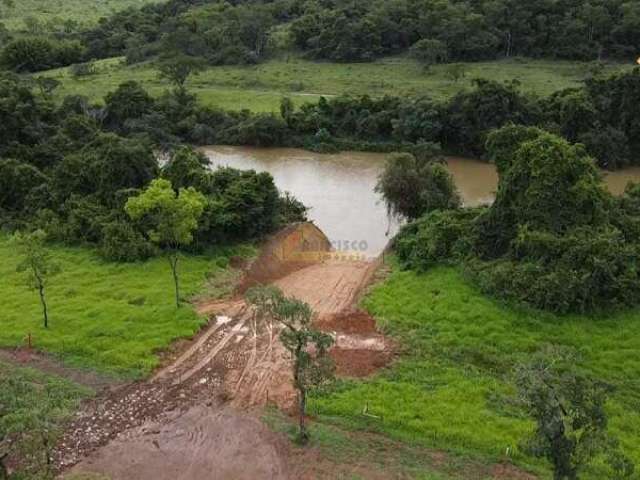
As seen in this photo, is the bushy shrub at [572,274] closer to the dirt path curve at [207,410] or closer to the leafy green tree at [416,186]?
the dirt path curve at [207,410]

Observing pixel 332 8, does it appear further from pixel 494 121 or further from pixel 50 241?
pixel 50 241

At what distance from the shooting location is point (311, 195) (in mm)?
48250

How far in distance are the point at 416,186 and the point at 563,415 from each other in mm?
24446

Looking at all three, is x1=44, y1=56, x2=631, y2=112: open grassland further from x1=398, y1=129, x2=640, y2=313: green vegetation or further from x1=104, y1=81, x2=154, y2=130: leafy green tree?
x1=398, y1=129, x2=640, y2=313: green vegetation

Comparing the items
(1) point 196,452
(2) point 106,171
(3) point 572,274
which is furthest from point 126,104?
(1) point 196,452

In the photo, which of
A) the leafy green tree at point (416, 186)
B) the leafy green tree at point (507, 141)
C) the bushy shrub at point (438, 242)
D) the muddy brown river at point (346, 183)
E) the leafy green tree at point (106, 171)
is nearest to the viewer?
the bushy shrub at point (438, 242)

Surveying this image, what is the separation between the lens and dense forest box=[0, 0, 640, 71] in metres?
72.7

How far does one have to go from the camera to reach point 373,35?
252 feet

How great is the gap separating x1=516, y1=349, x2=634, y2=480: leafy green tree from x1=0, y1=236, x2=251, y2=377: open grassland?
1425 cm

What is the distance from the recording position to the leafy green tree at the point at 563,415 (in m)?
15.7

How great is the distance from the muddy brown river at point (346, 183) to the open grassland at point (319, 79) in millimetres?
8547

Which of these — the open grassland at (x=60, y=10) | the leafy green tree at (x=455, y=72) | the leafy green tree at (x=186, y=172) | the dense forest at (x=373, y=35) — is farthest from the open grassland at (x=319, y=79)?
the leafy green tree at (x=186, y=172)

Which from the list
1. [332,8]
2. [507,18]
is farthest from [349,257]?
[332,8]

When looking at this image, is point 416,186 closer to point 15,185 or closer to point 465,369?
point 465,369
